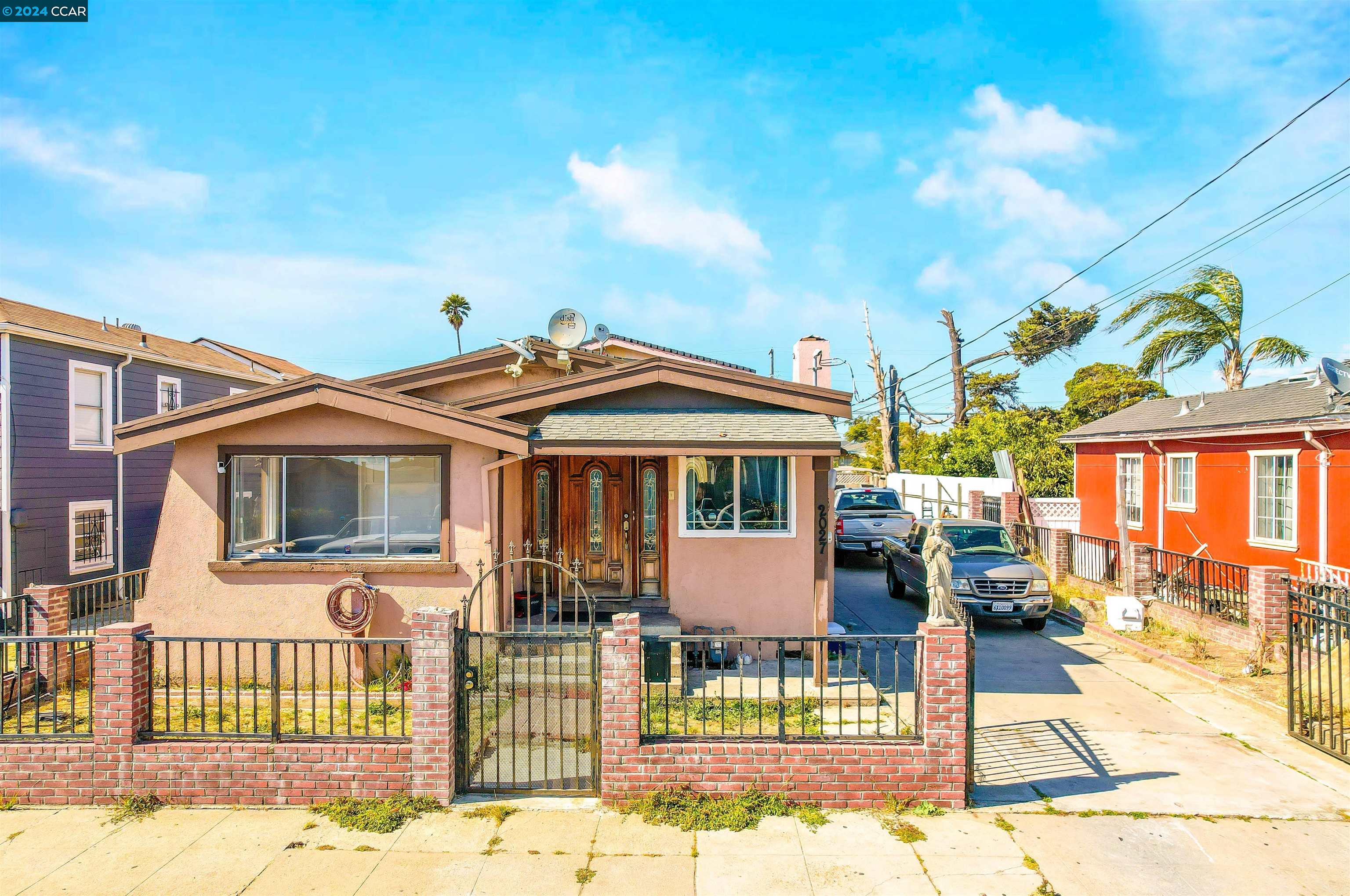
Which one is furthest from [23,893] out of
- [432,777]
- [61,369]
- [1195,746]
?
[61,369]

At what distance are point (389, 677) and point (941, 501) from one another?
19719 mm

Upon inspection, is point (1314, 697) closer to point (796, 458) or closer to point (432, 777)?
point (796, 458)

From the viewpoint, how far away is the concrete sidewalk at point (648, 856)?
4.64 m

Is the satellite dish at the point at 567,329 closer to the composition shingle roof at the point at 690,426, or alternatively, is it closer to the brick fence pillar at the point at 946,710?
the composition shingle roof at the point at 690,426

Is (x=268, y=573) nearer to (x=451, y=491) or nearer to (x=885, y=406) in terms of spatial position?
(x=451, y=491)

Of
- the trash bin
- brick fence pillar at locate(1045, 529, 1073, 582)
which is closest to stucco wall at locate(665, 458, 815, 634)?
the trash bin

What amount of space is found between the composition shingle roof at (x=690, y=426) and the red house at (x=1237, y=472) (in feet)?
25.7

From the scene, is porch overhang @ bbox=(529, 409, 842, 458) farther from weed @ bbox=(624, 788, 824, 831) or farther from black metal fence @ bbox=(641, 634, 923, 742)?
weed @ bbox=(624, 788, 824, 831)

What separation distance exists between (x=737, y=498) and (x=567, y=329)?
3.57 metres

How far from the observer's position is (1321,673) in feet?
23.9

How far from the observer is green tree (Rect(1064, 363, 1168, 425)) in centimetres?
3006

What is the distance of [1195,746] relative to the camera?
6949mm

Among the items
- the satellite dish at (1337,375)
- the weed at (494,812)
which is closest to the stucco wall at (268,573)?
the weed at (494,812)

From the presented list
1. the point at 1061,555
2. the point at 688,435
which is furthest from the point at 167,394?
the point at 1061,555
